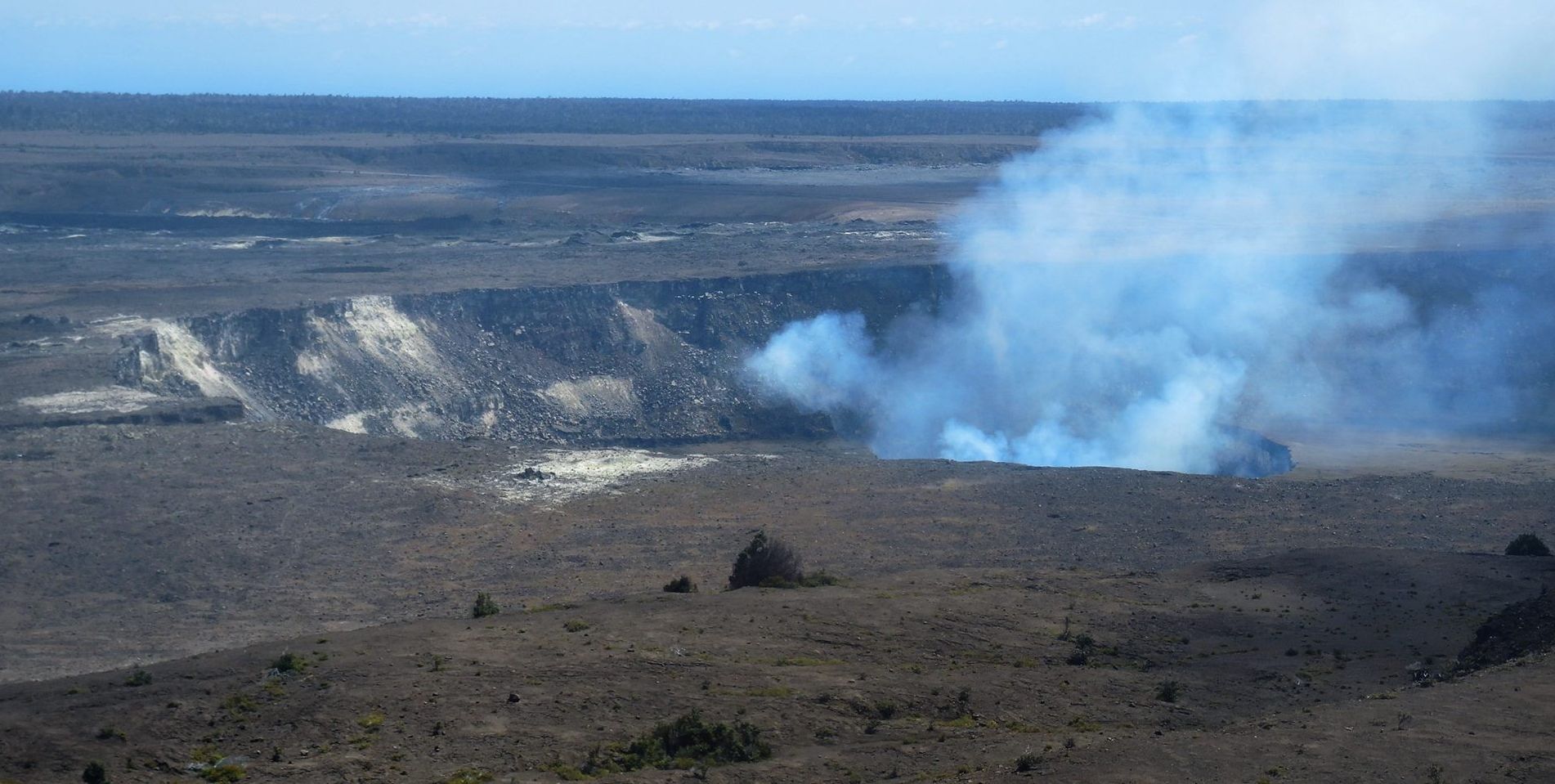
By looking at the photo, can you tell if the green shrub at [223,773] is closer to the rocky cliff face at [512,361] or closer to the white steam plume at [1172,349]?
the rocky cliff face at [512,361]

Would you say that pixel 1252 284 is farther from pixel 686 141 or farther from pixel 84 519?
pixel 686 141

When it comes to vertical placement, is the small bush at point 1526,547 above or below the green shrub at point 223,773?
below

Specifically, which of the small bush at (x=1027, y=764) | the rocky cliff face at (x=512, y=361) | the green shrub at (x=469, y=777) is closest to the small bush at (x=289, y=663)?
the green shrub at (x=469, y=777)

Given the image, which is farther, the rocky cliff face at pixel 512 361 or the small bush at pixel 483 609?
the rocky cliff face at pixel 512 361

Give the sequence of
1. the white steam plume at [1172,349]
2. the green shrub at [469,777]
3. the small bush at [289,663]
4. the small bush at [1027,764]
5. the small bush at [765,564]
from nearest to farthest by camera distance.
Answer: the small bush at [1027,764] < the green shrub at [469,777] < the small bush at [289,663] < the small bush at [765,564] < the white steam plume at [1172,349]

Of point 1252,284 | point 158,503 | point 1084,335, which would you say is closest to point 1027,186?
point 1252,284
